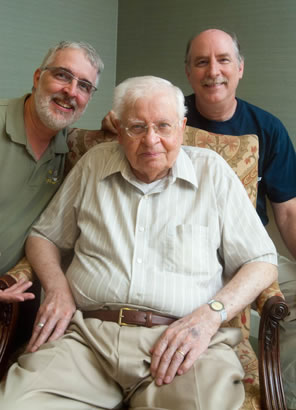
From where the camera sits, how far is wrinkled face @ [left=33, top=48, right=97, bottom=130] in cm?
182

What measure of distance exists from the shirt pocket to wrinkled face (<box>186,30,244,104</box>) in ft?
2.69

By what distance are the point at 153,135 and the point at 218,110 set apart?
2.34 feet

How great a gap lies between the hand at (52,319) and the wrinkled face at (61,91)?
2.46 ft

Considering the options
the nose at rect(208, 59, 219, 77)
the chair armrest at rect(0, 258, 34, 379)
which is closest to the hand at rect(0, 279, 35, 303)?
the chair armrest at rect(0, 258, 34, 379)

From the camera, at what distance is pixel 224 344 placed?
4.66ft

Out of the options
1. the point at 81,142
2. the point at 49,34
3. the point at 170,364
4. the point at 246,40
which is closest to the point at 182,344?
the point at 170,364

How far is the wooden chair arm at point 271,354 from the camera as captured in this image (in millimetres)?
1296

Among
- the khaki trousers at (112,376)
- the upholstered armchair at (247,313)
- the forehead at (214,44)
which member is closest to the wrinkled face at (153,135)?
the upholstered armchair at (247,313)

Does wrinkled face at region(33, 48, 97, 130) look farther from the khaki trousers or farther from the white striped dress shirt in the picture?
the khaki trousers

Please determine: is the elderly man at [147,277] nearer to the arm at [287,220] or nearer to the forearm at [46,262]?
the forearm at [46,262]

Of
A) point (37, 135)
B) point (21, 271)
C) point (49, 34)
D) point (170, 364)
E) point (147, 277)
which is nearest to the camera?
point (170, 364)

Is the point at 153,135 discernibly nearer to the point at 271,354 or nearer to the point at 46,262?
the point at 46,262

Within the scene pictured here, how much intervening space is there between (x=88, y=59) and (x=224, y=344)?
127cm

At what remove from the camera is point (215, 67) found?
81.0 inches
